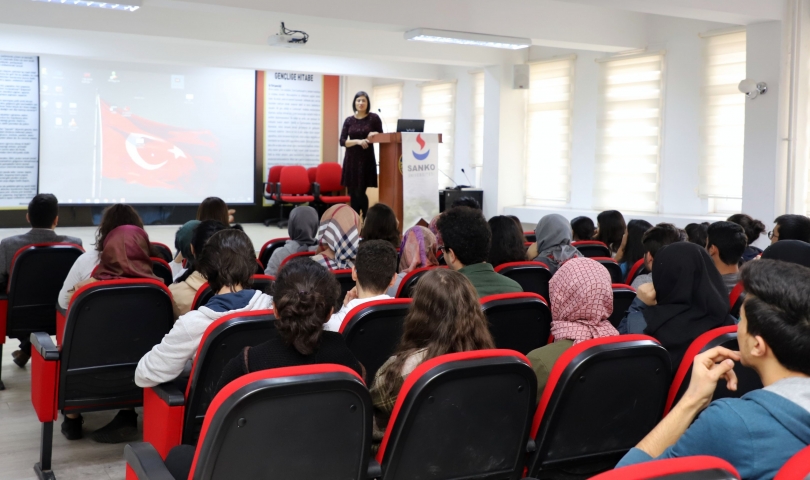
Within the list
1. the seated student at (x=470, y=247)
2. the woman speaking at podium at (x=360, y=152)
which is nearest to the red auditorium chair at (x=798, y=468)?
the seated student at (x=470, y=247)

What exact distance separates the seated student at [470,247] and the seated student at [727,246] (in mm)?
1245

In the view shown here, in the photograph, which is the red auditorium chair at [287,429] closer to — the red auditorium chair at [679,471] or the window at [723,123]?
the red auditorium chair at [679,471]

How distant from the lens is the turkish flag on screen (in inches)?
478

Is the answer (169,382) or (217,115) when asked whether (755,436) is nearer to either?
(169,382)

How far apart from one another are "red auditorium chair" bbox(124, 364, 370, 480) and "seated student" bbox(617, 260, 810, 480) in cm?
63

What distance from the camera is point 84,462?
10.4 ft

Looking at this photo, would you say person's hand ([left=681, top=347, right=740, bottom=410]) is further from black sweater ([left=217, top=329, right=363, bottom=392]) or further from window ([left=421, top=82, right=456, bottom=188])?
window ([left=421, top=82, right=456, bottom=188])

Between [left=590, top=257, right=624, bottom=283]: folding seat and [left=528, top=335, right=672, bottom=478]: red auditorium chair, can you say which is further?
[left=590, top=257, right=624, bottom=283]: folding seat

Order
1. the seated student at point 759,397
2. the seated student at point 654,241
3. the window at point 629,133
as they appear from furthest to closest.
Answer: the window at point 629,133 < the seated student at point 654,241 < the seated student at point 759,397

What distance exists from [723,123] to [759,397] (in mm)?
7892

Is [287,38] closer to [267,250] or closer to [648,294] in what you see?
[267,250]

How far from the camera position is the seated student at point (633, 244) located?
16.1 ft

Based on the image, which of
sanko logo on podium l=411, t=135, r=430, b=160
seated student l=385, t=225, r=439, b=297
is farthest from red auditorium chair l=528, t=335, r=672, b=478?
sanko logo on podium l=411, t=135, r=430, b=160

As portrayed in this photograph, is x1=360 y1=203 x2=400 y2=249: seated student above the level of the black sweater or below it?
above
